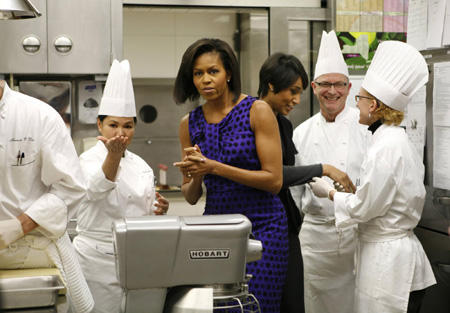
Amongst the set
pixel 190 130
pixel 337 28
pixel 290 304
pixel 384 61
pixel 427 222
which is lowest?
pixel 290 304

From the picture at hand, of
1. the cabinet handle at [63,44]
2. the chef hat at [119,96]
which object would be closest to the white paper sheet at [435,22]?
the chef hat at [119,96]

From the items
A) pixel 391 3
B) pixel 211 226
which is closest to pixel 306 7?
pixel 391 3

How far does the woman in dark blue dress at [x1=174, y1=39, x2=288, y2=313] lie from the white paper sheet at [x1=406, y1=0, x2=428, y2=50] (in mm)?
1316

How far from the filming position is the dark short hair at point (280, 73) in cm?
304

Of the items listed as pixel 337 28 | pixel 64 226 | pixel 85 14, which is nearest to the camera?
pixel 64 226

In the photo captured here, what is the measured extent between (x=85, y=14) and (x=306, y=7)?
1.50 metres

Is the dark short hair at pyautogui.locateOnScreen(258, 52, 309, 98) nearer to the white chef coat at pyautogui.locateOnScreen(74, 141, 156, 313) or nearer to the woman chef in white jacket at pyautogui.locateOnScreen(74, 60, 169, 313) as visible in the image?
the woman chef in white jacket at pyautogui.locateOnScreen(74, 60, 169, 313)

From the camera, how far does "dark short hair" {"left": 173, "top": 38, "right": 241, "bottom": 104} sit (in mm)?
2340

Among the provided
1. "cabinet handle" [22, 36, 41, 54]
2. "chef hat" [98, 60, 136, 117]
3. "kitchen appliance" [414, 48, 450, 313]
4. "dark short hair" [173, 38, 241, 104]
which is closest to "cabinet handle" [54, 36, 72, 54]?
"cabinet handle" [22, 36, 41, 54]

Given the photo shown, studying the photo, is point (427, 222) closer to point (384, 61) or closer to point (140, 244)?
point (384, 61)

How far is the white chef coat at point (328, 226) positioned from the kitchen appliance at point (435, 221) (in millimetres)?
344

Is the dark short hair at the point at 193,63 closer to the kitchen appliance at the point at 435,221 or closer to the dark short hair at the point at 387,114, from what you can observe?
the dark short hair at the point at 387,114

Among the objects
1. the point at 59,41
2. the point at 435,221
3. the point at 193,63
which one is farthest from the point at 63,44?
the point at 435,221

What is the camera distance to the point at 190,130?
249 centimetres
